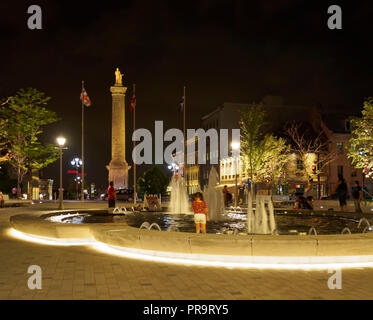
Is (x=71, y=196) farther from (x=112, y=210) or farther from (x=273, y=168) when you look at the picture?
(x=112, y=210)

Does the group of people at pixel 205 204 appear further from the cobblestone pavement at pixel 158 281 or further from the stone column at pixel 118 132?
the stone column at pixel 118 132

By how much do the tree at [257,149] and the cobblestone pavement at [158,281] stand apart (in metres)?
27.1

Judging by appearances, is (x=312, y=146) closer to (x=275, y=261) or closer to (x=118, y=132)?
(x=118, y=132)

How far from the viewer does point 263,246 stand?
360 inches

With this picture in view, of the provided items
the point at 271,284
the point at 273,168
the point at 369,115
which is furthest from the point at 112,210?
the point at 273,168

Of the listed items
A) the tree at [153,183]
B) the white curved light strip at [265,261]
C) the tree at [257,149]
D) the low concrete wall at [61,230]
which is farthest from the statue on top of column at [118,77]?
the white curved light strip at [265,261]

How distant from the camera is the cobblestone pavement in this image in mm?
6625

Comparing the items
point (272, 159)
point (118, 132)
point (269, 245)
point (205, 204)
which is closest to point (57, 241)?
point (205, 204)

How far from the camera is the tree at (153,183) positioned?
74438 millimetres

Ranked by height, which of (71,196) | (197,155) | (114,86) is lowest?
(71,196)

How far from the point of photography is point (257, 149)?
42406 millimetres

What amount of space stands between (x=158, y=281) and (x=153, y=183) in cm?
6731

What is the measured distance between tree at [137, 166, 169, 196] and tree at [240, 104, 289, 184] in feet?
90.4

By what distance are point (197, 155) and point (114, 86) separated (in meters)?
32.8
